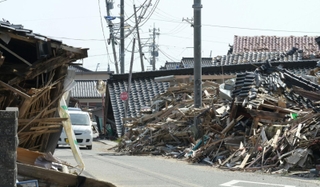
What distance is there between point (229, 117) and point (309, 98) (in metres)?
2.97

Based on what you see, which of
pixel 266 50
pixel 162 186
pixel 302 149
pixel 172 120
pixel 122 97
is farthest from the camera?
pixel 266 50

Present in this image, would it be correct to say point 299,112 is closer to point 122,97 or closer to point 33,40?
point 33,40

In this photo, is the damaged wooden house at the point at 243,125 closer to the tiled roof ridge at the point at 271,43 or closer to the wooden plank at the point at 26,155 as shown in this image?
the wooden plank at the point at 26,155

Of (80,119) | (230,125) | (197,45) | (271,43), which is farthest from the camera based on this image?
(271,43)

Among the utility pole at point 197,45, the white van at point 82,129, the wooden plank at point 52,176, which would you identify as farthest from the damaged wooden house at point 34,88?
the white van at point 82,129

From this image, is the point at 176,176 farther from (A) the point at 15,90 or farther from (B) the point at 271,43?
(B) the point at 271,43

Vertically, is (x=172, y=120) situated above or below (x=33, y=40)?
below

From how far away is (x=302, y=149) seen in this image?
1809 centimetres

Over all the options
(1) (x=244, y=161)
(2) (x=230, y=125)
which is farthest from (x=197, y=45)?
(1) (x=244, y=161)

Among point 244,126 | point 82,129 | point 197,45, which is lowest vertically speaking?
point 82,129

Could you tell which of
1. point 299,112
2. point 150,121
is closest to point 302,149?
point 299,112

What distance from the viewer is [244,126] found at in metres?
22.3

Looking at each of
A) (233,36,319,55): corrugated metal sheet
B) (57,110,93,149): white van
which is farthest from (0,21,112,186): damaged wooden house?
(233,36,319,55): corrugated metal sheet

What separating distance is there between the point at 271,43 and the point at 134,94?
50.0 feet
